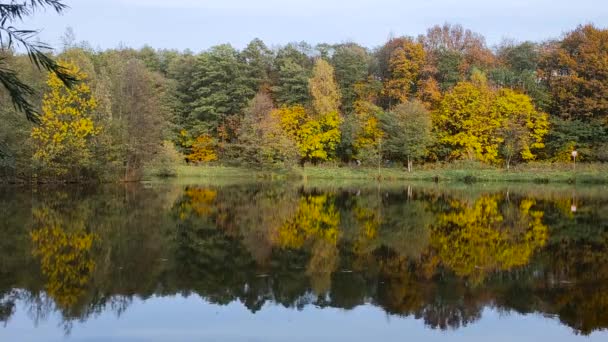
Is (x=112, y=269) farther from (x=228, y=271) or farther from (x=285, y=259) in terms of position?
(x=285, y=259)

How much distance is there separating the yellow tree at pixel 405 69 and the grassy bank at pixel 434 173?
362 inches

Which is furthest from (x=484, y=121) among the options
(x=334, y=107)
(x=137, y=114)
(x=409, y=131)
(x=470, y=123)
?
(x=137, y=114)

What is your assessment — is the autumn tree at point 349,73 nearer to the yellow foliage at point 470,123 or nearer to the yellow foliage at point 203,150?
the yellow foliage at point 470,123

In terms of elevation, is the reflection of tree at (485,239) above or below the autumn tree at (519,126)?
below

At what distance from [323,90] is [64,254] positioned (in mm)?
46529

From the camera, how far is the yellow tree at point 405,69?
56.7m

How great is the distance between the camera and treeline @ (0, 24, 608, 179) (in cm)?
3828

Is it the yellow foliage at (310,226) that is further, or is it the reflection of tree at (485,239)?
the yellow foliage at (310,226)

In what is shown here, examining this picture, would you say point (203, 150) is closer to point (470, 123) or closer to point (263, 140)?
point (263, 140)

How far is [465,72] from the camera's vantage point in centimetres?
5756

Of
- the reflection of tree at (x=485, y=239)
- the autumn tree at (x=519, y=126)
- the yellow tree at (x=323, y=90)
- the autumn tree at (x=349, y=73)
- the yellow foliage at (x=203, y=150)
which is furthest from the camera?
the autumn tree at (x=349, y=73)

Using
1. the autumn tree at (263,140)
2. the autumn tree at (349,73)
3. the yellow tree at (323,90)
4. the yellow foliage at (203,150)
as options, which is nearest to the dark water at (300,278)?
the autumn tree at (263,140)

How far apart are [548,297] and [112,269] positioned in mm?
7494

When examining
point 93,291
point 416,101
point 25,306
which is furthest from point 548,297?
point 416,101
